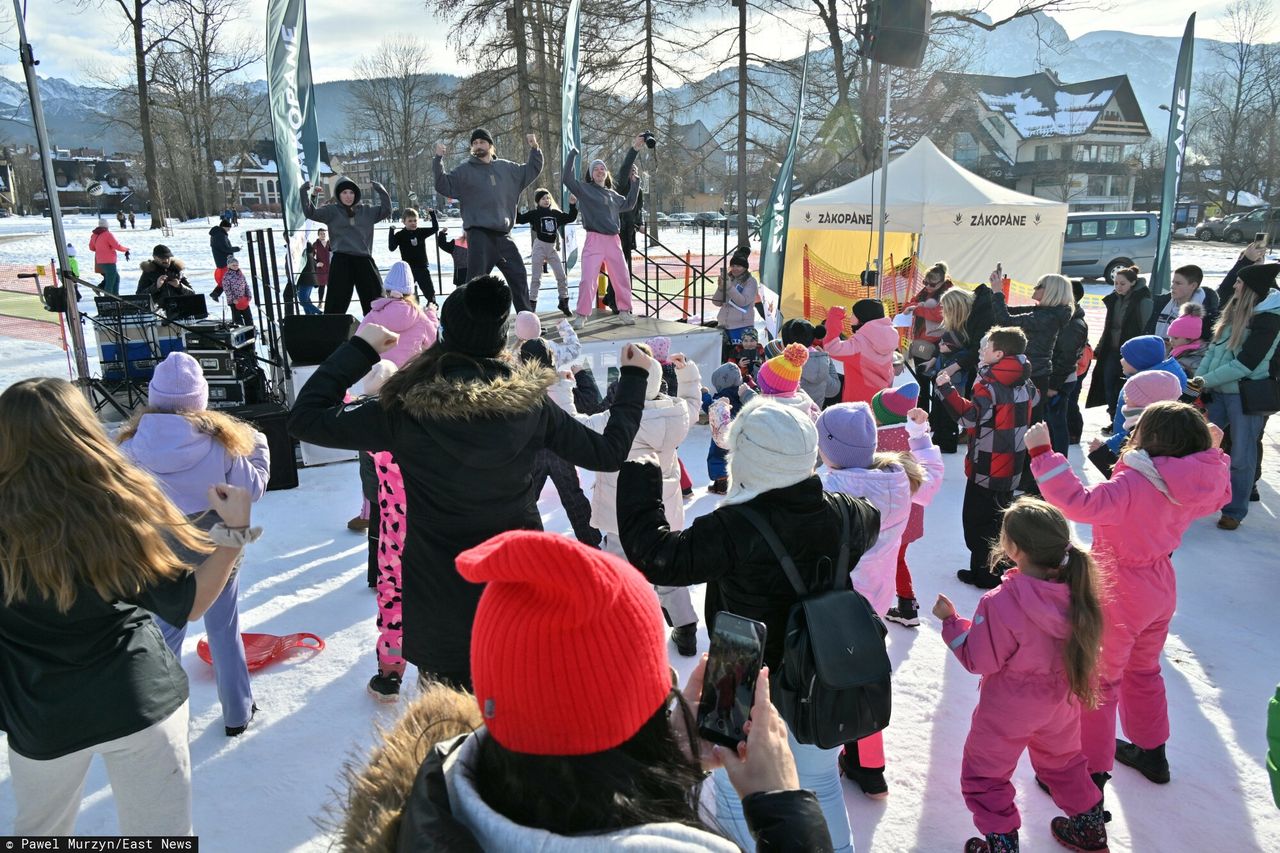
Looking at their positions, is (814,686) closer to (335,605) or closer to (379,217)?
(335,605)

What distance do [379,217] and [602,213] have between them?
2.31m

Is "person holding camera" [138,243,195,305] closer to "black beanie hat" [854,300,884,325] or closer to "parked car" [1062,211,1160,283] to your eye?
"black beanie hat" [854,300,884,325]

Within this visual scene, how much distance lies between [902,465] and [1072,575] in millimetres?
728

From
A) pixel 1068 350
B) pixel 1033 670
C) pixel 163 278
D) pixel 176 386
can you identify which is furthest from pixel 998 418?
pixel 163 278

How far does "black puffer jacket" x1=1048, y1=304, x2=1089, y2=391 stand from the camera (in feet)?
19.9

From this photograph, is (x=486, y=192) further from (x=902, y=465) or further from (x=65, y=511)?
(x=65, y=511)

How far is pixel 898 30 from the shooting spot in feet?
24.4

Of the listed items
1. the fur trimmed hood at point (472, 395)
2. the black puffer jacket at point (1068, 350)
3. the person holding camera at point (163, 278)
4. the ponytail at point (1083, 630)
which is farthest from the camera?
the person holding camera at point (163, 278)

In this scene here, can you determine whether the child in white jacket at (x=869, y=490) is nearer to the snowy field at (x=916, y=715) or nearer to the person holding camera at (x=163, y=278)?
the snowy field at (x=916, y=715)

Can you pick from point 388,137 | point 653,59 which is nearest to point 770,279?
point 653,59

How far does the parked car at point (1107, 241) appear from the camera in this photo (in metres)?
19.6

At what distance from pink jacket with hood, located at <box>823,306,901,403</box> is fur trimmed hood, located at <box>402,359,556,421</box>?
4.28 m

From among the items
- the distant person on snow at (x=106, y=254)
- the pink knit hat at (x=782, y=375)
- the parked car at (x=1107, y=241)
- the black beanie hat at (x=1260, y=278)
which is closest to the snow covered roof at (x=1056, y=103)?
the parked car at (x=1107, y=241)

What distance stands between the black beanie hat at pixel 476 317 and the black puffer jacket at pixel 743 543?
23.5 inches
